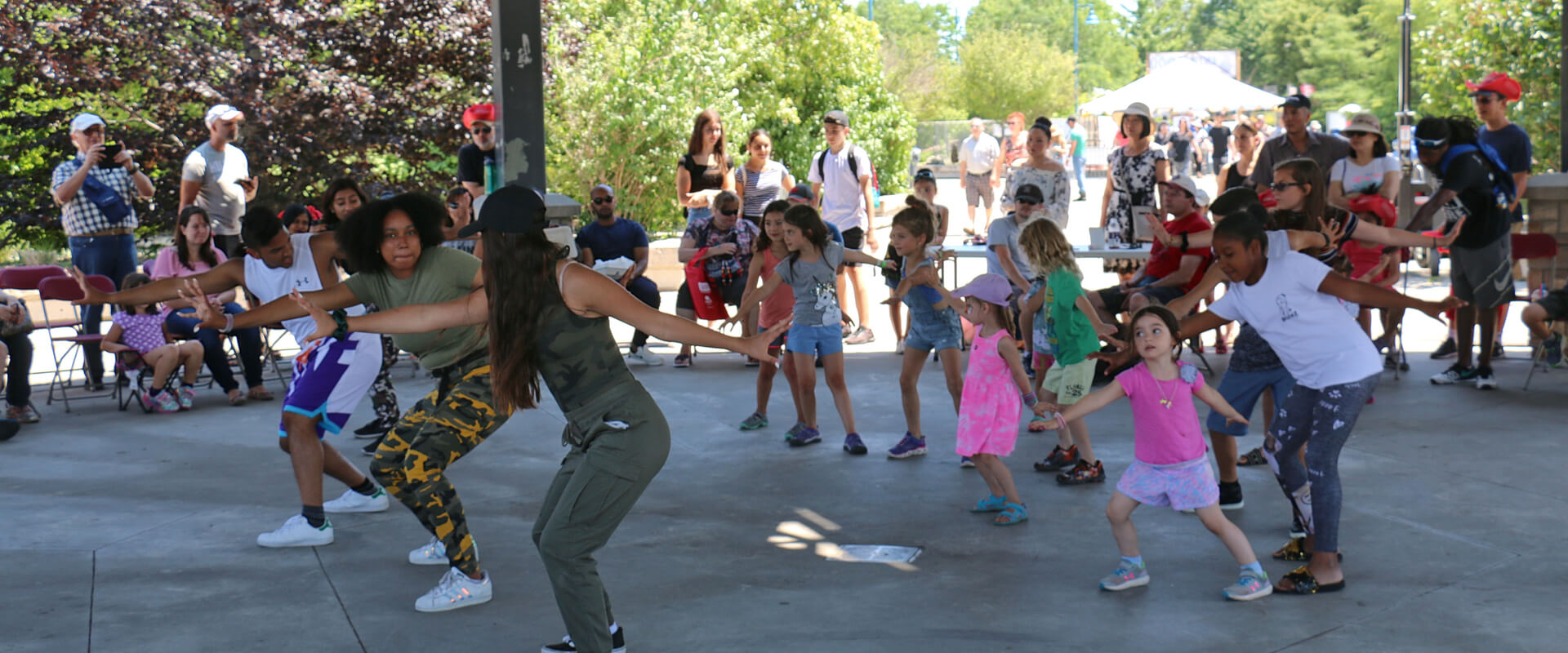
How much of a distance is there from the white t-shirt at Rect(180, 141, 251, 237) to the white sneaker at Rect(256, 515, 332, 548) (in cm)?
613

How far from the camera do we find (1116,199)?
11.5 meters

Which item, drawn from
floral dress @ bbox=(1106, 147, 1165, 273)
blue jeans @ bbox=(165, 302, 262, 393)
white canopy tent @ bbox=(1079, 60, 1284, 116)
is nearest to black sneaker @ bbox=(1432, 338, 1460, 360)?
floral dress @ bbox=(1106, 147, 1165, 273)

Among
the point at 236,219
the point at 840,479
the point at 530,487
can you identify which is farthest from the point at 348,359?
the point at 236,219

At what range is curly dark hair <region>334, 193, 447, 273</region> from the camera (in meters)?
5.57

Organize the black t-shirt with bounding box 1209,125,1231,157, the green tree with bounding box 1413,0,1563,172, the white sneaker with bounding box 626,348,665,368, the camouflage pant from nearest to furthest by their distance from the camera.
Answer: the camouflage pant, the white sneaker with bounding box 626,348,665,368, the green tree with bounding box 1413,0,1563,172, the black t-shirt with bounding box 1209,125,1231,157

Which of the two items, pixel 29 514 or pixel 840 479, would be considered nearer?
pixel 29 514

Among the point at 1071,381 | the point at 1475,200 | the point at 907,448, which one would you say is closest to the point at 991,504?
the point at 1071,381

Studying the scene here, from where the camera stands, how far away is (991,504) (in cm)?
677

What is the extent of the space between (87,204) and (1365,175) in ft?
31.5

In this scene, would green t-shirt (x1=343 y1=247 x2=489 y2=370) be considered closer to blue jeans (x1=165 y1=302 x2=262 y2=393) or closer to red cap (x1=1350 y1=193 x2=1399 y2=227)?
blue jeans (x1=165 y1=302 x2=262 y2=393)

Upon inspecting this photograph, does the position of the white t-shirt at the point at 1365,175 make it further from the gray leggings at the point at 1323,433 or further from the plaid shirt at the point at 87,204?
the plaid shirt at the point at 87,204

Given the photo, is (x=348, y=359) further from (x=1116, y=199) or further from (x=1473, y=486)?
(x=1116, y=199)

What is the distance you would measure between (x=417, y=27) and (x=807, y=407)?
35.1ft

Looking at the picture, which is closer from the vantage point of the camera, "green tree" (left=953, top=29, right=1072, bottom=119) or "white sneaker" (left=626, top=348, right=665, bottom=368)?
"white sneaker" (left=626, top=348, right=665, bottom=368)
